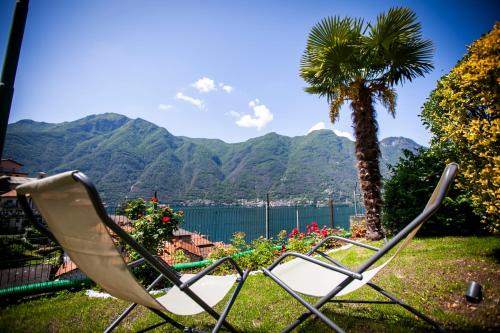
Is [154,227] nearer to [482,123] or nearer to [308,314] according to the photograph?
[308,314]

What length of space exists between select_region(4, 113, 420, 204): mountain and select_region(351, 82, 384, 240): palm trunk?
318 feet

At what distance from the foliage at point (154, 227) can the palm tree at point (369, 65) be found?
18.4ft

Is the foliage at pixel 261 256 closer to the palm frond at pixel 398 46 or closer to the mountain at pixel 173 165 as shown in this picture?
the palm frond at pixel 398 46

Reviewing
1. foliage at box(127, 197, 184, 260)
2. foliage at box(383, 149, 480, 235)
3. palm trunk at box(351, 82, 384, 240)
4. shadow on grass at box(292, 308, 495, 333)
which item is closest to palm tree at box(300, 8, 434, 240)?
palm trunk at box(351, 82, 384, 240)

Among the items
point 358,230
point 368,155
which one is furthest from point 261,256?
point 358,230

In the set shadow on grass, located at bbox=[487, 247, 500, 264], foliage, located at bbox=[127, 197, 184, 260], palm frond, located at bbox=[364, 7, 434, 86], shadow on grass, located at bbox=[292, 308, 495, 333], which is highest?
palm frond, located at bbox=[364, 7, 434, 86]

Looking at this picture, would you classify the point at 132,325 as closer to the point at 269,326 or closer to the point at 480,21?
the point at 269,326

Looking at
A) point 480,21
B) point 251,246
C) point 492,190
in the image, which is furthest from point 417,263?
point 480,21

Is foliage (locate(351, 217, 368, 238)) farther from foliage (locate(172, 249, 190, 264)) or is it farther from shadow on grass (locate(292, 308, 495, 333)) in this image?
shadow on grass (locate(292, 308, 495, 333))

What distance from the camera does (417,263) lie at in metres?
4.11

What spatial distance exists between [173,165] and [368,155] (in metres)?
163

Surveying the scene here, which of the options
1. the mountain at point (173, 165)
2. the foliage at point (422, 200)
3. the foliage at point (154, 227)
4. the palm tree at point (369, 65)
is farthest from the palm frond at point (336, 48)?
the mountain at point (173, 165)

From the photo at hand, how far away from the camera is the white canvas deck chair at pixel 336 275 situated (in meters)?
1.45

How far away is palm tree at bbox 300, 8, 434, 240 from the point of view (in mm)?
6504
